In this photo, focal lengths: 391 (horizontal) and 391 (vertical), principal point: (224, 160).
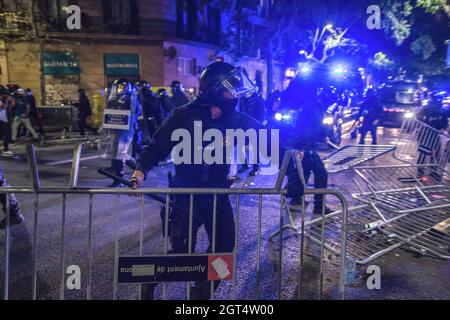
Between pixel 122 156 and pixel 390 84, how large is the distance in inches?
585

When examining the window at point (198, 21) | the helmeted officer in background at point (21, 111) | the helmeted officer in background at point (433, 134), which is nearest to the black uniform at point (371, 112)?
the helmeted officer in background at point (433, 134)

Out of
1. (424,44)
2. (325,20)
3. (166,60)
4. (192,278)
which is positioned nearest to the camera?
(192,278)

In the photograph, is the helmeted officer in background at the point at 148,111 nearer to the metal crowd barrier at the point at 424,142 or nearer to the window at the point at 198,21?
the metal crowd barrier at the point at 424,142

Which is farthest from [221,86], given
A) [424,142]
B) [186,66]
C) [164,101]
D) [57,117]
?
[186,66]

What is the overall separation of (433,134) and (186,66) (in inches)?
716

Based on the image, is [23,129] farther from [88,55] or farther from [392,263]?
[392,263]

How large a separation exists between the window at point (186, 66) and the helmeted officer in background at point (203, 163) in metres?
19.5

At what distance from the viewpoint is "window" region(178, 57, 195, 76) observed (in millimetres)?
22188

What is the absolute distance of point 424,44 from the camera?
12453 mm

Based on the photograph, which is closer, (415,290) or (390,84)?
(415,290)

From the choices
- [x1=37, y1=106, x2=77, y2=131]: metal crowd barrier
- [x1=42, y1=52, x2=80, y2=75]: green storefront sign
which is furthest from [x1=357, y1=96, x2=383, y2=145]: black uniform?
[x1=42, y1=52, x2=80, y2=75]: green storefront sign

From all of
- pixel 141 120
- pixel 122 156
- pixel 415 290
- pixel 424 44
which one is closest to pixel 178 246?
pixel 415 290

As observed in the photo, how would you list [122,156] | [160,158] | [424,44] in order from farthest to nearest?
[424,44] → [122,156] → [160,158]

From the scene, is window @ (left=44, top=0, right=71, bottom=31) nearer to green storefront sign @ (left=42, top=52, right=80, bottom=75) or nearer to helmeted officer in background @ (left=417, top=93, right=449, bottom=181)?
green storefront sign @ (left=42, top=52, right=80, bottom=75)
